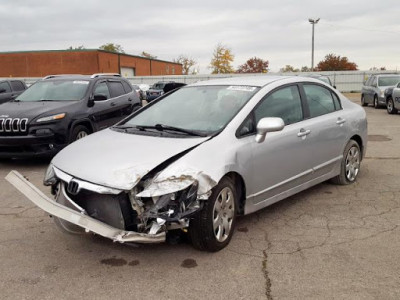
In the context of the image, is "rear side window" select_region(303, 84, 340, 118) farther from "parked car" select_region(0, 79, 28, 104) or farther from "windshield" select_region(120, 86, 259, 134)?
"parked car" select_region(0, 79, 28, 104)

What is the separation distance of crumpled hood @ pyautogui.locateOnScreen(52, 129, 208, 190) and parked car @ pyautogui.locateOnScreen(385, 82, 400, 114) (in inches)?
575

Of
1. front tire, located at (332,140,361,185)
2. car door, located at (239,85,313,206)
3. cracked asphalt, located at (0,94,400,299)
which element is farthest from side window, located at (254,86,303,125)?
front tire, located at (332,140,361,185)

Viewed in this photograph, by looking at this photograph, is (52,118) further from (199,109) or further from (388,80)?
(388,80)

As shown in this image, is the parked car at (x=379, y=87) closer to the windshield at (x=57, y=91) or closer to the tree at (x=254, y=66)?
the windshield at (x=57, y=91)

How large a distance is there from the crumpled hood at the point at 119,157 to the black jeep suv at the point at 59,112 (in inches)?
138

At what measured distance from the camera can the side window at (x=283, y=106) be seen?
15.3ft

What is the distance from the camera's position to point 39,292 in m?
3.30

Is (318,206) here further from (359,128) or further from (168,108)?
(168,108)

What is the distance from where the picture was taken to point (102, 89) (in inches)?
373

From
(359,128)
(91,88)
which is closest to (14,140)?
(91,88)

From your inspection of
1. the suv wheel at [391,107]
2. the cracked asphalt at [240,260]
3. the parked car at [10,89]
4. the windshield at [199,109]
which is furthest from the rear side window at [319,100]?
the suv wheel at [391,107]

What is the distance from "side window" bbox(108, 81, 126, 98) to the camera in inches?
389

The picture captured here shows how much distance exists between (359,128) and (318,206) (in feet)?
5.25

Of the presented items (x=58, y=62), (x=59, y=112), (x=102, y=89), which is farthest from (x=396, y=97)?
(x=58, y=62)
